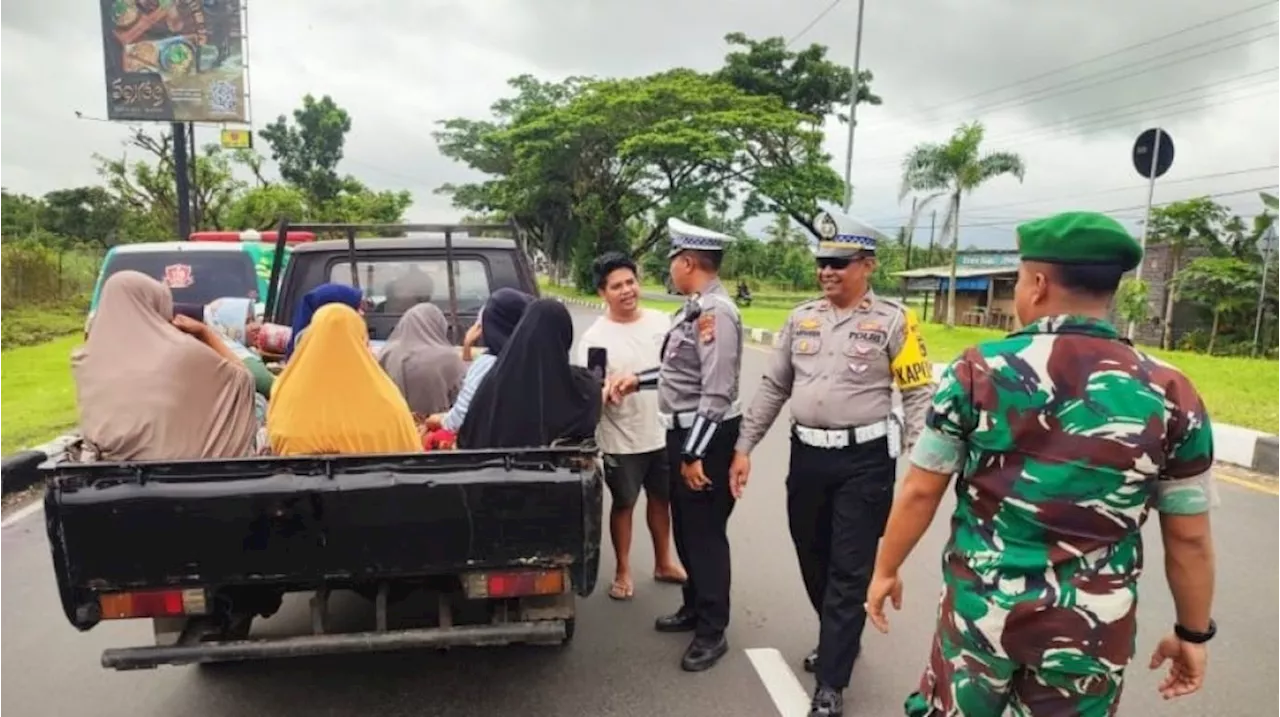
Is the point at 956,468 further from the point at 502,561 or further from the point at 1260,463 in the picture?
the point at 1260,463

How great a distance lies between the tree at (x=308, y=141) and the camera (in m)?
43.2

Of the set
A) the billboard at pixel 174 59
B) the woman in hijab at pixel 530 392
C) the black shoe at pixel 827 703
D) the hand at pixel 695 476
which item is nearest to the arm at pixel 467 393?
the woman in hijab at pixel 530 392

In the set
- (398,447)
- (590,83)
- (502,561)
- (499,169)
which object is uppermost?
(590,83)

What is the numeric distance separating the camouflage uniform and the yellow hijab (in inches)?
72.0

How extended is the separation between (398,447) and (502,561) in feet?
1.90

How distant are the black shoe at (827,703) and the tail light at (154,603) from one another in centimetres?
201

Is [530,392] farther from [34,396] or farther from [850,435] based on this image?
[34,396]

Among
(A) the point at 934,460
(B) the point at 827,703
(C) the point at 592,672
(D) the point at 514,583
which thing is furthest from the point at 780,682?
(A) the point at 934,460

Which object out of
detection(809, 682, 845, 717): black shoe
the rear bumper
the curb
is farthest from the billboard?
detection(809, 682, 845, 717): black shoe

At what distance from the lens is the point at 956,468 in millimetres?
1859

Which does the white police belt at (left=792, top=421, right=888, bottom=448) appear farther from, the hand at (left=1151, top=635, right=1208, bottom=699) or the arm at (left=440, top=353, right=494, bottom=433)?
the arm at (left=440, top=353, right=494, bottom=433)

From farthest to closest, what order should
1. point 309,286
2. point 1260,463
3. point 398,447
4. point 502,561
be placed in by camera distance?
point 1260,463 < point 309,286 < point 398,447 < point 502,561

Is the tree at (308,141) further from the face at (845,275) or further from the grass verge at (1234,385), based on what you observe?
the face at (845,275)

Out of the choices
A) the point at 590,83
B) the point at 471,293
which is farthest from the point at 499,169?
the point at 471,293
